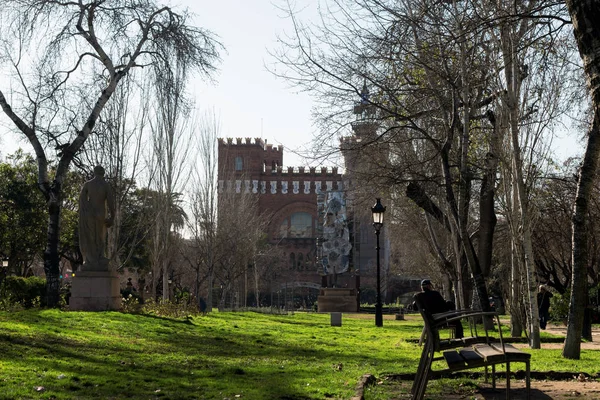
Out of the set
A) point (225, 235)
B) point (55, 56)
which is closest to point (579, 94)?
point (55, 56)

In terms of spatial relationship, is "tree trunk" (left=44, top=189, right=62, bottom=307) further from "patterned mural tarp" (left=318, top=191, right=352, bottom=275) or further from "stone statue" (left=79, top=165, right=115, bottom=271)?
"patterned mural tarp" (left=318, top=191, right=352, bottom=275)

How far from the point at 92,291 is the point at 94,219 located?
163 centimetres

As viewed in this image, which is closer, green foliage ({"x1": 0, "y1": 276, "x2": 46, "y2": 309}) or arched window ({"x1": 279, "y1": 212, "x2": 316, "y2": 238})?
green foliage ({"x1": 0, "y1": 276, "x2": 46, "y2": 309})

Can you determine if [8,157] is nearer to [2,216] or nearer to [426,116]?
[2,216]

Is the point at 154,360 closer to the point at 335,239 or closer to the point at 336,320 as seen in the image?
the point at 336,320

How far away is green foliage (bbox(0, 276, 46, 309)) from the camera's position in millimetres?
22602

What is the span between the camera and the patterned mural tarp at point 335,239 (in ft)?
173

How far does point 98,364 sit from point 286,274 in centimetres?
7055

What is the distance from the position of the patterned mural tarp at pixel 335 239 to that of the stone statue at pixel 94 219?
34347 mm

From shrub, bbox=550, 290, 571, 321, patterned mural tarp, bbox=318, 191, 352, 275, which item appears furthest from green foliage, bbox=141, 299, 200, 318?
patterned mural tarp, bbox=318, 191, 352, 275

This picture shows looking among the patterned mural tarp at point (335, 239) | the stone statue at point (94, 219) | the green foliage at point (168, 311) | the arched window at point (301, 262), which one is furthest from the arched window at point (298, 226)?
the stone statue at point (94, 219)

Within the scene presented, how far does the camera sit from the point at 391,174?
17.0m

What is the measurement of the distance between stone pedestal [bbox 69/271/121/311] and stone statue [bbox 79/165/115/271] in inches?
6.3

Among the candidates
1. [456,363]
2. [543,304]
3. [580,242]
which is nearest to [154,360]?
[456,363]
